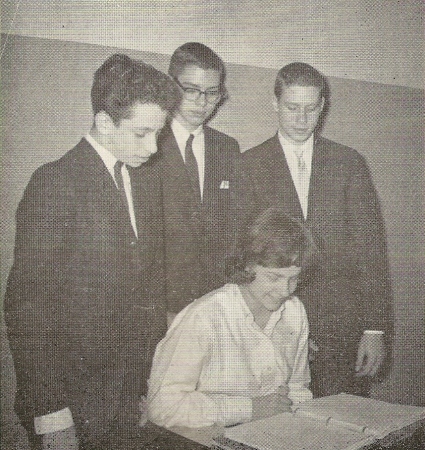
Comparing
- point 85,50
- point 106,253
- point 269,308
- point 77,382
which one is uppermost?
point 85,50

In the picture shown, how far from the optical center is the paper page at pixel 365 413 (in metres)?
1.98

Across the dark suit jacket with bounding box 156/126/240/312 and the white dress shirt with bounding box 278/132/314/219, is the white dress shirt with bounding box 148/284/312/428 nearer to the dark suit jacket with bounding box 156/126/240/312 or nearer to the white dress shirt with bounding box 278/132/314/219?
the dark suit jacket with bounding box 156/126/240/312

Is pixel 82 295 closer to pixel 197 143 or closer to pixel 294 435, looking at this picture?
pixel 197 143

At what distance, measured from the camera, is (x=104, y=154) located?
2.04 m

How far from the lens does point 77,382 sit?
200 cm

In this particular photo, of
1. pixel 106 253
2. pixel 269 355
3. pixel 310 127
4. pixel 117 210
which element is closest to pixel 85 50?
pixel 117 210

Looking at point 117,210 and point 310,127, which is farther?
point 310,127

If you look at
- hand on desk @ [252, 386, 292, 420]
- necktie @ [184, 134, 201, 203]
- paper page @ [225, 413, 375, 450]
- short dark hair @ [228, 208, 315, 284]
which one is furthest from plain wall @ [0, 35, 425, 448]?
paper page @ [225, 413, 375, 450]

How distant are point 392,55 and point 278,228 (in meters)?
0.96

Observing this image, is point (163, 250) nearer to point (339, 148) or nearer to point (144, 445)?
point (144, 445)

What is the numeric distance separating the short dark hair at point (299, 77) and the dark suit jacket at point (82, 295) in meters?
0.67

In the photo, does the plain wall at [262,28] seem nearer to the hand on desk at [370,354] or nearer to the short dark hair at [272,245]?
the short dark hair at [272,245]

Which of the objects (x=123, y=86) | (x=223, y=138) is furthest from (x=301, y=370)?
(x=123, y=86)

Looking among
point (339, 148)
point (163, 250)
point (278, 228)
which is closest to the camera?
point (163, 250)
